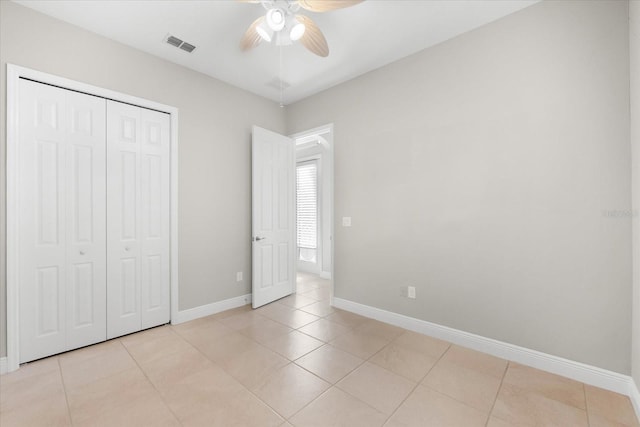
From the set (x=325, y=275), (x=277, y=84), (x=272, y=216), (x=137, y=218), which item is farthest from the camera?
(x=325, y=275)

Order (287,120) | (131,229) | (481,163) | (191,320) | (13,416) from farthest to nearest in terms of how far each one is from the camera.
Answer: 1. (287,120)
2. (191,320)
3. (131,229)
4. (481,163)
5. (13,416)

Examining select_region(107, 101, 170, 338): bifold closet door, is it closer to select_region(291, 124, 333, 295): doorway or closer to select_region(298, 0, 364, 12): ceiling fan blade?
select_region(298, 0, 364, 12): ceiling fan blade

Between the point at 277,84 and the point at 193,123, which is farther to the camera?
the point at 277,84

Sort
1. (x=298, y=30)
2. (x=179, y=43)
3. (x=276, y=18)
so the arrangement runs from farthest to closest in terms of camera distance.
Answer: (x=179, y=43), (x=298, y=30), (x=276, y=18)

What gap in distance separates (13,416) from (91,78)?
8.67 ft

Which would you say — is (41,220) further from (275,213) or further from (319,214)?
(319,214)

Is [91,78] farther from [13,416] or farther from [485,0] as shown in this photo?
[485,0]

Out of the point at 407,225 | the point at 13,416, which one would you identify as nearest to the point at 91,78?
the point at 13,416

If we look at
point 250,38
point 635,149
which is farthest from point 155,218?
point 635,149

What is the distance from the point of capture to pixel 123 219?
2.63 metres

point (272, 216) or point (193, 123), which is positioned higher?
point (193, 123)

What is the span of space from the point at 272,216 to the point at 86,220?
6.44 feet

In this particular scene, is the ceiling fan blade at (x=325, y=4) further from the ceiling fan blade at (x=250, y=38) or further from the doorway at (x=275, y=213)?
the doorway at (x=275, y=213)

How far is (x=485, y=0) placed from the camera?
81.2 inches
